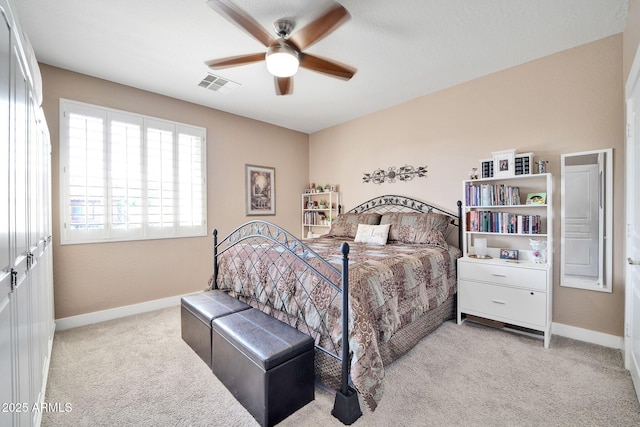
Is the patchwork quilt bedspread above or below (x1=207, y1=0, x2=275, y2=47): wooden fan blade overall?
below

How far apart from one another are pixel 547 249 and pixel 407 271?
151 centimetres

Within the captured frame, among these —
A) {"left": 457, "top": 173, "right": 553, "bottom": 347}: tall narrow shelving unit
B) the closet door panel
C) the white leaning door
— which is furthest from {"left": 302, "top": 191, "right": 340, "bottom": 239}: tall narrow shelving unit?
the closet door panel

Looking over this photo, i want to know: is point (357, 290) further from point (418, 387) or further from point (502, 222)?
point (502, 222)

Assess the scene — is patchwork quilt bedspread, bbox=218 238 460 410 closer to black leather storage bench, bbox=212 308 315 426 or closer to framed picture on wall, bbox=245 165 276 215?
black leather storage bench, bbox=212 308 315 426

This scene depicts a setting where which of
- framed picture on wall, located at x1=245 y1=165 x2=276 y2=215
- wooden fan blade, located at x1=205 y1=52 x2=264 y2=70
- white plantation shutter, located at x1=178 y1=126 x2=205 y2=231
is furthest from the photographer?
framed picture on wall, located at x1=245 y1=165 x2=276 y2=215

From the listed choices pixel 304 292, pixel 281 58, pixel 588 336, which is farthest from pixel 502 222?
pixel 281 58

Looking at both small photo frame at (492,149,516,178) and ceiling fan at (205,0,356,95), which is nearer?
ceiling fan at (205,0,356,95)

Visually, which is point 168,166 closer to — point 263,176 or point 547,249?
point 263,176

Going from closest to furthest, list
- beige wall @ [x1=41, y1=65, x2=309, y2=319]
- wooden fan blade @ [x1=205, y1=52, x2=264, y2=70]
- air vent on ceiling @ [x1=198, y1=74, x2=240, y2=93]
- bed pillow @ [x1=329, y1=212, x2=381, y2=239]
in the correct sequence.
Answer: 1. wooden fan blade @ [x1=205, y1=52, x2=264, y2=70]
2. beige wall @ [x1=41, y1=65, x2=309, y2=319]
3. air vent on ceiling @ [x1=198, y1=74, x2=240, y2=93]
4. bed pillow @ [x1=329, y1=212, x2=381, y2=239]

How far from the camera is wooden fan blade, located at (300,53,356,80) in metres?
2.31

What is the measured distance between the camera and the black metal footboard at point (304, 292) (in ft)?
5.47

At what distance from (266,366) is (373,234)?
231cm

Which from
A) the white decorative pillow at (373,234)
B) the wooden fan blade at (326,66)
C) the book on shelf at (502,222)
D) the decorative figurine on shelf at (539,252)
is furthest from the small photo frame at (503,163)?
the wooden fan blade at (326,66)

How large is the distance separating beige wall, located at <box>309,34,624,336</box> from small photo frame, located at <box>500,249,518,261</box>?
36 cm
